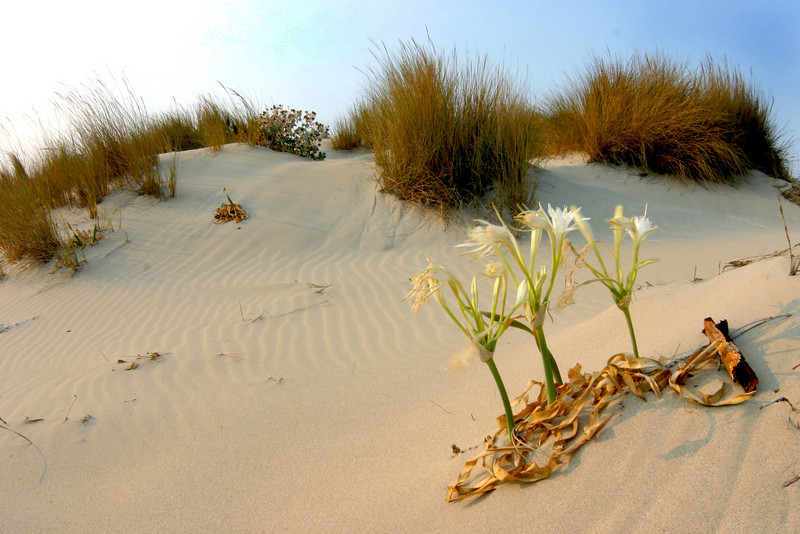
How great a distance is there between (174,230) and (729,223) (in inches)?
313

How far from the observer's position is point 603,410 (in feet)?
4.87

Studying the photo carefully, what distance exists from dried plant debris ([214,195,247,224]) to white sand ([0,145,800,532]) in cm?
17

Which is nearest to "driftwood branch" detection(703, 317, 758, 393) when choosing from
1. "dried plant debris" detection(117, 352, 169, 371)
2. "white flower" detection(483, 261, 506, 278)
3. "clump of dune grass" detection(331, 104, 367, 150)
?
"white flower" detection(483, 261, 506, 278)

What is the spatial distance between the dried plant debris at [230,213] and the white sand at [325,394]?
6.5 inches

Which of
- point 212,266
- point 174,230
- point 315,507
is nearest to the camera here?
point 315,507

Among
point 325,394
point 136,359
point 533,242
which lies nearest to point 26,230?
point 136,359

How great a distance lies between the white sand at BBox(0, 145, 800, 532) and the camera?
1269 mm

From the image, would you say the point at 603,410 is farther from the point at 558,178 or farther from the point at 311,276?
the point at 558,178

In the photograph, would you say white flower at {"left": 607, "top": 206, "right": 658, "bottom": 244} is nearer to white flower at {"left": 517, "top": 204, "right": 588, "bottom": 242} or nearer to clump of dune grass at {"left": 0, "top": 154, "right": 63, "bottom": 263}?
white flower at {"left": 517, "top": 204, "right": 588, "bottom": 242}

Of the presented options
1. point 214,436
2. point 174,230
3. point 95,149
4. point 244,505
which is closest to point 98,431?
point 214,436

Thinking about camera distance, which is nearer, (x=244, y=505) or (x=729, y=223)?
(x=244, y=505)

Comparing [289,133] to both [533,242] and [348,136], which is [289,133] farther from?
[533,242]

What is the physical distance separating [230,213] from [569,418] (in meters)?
5.73

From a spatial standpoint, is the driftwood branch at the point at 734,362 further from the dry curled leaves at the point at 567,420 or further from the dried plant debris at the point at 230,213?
the dried plant debris at the point at 230,213
